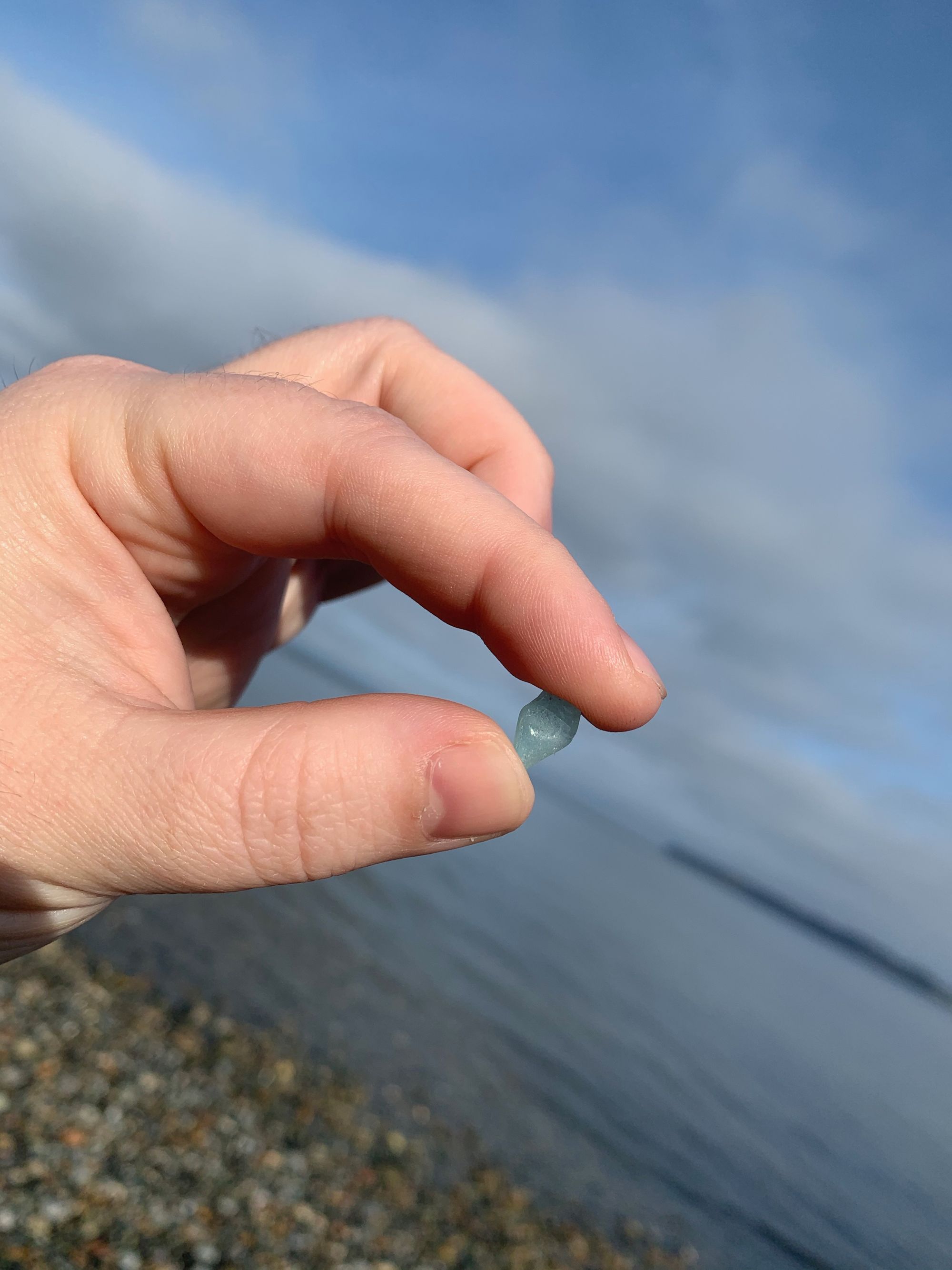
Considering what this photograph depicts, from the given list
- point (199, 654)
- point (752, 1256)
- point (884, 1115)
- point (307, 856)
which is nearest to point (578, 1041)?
point (752, 1256)

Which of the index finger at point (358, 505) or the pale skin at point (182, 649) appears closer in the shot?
the pale skin at point (182, 649)

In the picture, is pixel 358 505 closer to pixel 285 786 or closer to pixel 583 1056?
pixel 285 786

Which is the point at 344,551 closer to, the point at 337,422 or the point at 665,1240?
the point at 337,422

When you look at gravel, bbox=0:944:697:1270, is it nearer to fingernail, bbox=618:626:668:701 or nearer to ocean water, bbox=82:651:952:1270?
ocean water, bbox=82:651:952:1270

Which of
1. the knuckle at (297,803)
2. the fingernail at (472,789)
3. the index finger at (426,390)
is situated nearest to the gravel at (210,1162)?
the knuckle at (297,803)

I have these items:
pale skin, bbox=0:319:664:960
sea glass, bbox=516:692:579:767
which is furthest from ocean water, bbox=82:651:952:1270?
pale skin, bbox=0:319:664:960

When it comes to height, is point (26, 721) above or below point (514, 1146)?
above

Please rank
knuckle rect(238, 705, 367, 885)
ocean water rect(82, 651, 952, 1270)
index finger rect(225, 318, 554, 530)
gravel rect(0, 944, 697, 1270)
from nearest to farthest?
knuckle rect(238, 705, 367, 885) < index finger rect(225, 318, 554, 530) < gravel rect(0, 944, 697, 1270) < ocean water rect(82, 651, 952, 1270)

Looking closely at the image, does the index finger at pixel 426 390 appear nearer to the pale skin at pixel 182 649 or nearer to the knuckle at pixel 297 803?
the pale skin at pixel 182 649
